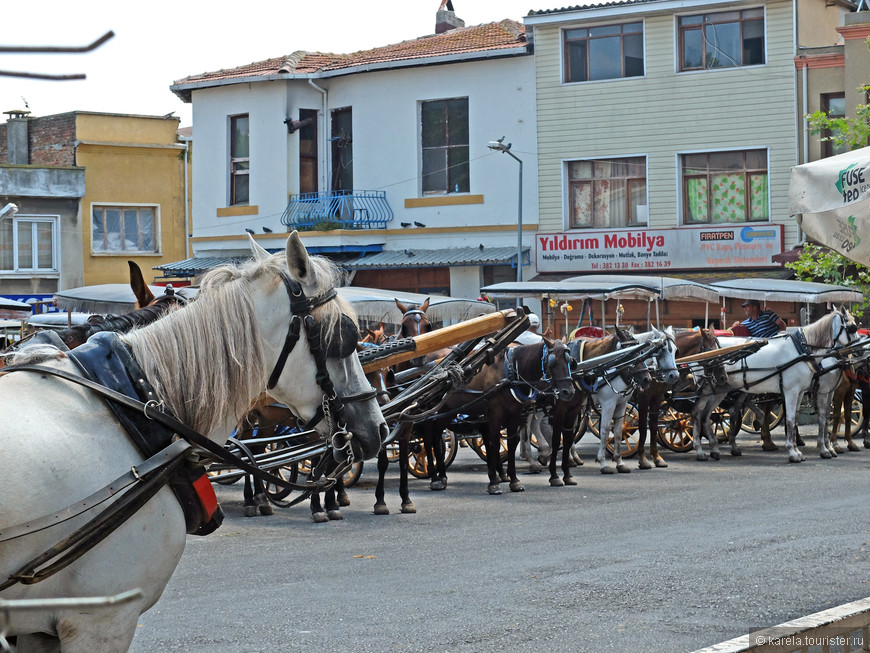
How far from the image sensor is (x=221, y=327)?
3.67 metres

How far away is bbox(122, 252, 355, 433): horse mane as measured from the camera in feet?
11.7

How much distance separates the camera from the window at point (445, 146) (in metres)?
29.1

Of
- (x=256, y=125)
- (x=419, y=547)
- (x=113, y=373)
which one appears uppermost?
(x=256, y=125)

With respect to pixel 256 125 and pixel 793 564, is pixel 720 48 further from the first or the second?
pixel 793 564

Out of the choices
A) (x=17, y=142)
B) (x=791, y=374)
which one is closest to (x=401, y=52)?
(x=17, y=142)

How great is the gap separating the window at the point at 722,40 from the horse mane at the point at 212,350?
24802 mm

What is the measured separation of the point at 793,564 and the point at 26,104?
7488 millimetres

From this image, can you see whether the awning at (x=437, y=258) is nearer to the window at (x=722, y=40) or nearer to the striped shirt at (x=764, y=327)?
the window at (x=722, y=40)

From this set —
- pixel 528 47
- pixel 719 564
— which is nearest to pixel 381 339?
pixel 719 564

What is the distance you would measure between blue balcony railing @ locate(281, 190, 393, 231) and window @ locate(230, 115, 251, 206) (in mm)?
2330

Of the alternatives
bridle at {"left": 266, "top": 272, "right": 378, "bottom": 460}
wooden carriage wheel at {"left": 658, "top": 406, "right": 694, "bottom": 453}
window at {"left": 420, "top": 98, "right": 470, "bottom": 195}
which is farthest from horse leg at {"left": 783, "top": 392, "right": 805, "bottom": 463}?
window at {"left": 420, "top": 98, "right": 470, "bottom": 195}

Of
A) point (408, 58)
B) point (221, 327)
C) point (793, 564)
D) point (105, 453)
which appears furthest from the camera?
point (408, 58)

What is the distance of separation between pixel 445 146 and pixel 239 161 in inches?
251

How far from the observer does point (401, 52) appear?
30250 mm
